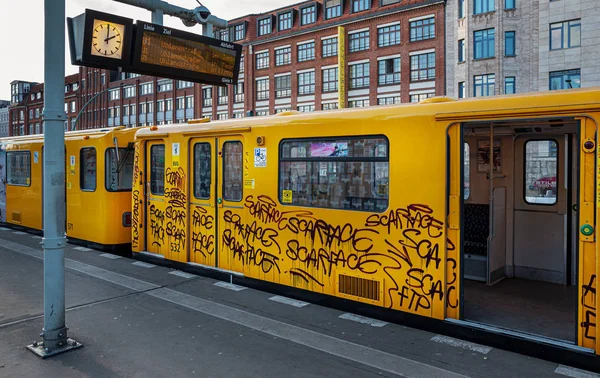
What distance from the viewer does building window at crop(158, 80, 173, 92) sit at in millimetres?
57969

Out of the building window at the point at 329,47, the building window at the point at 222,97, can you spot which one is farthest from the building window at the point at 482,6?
the building window at the point at 222,97

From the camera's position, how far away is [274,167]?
7.26 metres

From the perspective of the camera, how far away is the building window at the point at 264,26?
49.5 meters

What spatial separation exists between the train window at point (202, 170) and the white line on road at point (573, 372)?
19.0 feet

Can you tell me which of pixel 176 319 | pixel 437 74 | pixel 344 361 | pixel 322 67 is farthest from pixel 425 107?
pixel 322 67

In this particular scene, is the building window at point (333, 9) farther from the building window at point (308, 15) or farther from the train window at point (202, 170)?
the train window at point (202, 170)

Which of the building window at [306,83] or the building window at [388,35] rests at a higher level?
the building window at [388,35]

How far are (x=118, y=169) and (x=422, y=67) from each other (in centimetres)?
3234

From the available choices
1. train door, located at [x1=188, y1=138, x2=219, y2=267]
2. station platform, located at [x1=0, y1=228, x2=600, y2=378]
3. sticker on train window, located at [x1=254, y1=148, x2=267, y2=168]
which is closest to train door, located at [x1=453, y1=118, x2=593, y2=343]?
station platform, located at [x1=0, y1=228, x2=600, y2=378]

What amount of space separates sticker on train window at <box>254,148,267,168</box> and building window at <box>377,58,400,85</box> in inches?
1354

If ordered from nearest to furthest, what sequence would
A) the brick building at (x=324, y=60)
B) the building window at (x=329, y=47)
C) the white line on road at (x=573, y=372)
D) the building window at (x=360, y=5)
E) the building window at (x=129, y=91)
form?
the white line on road at (x=573, y=372)
the brick building at (x=324, y=60)
the building window at (x=360, y=5)
the building window at (x=329, y=47)
the building window at (x=129, y=91)

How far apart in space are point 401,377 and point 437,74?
118 ft

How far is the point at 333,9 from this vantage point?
44781 mm

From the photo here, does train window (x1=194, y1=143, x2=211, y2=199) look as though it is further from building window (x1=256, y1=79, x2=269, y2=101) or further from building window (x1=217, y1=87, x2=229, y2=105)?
building window (x1=217, y1=87, x2=229, y2=105)
